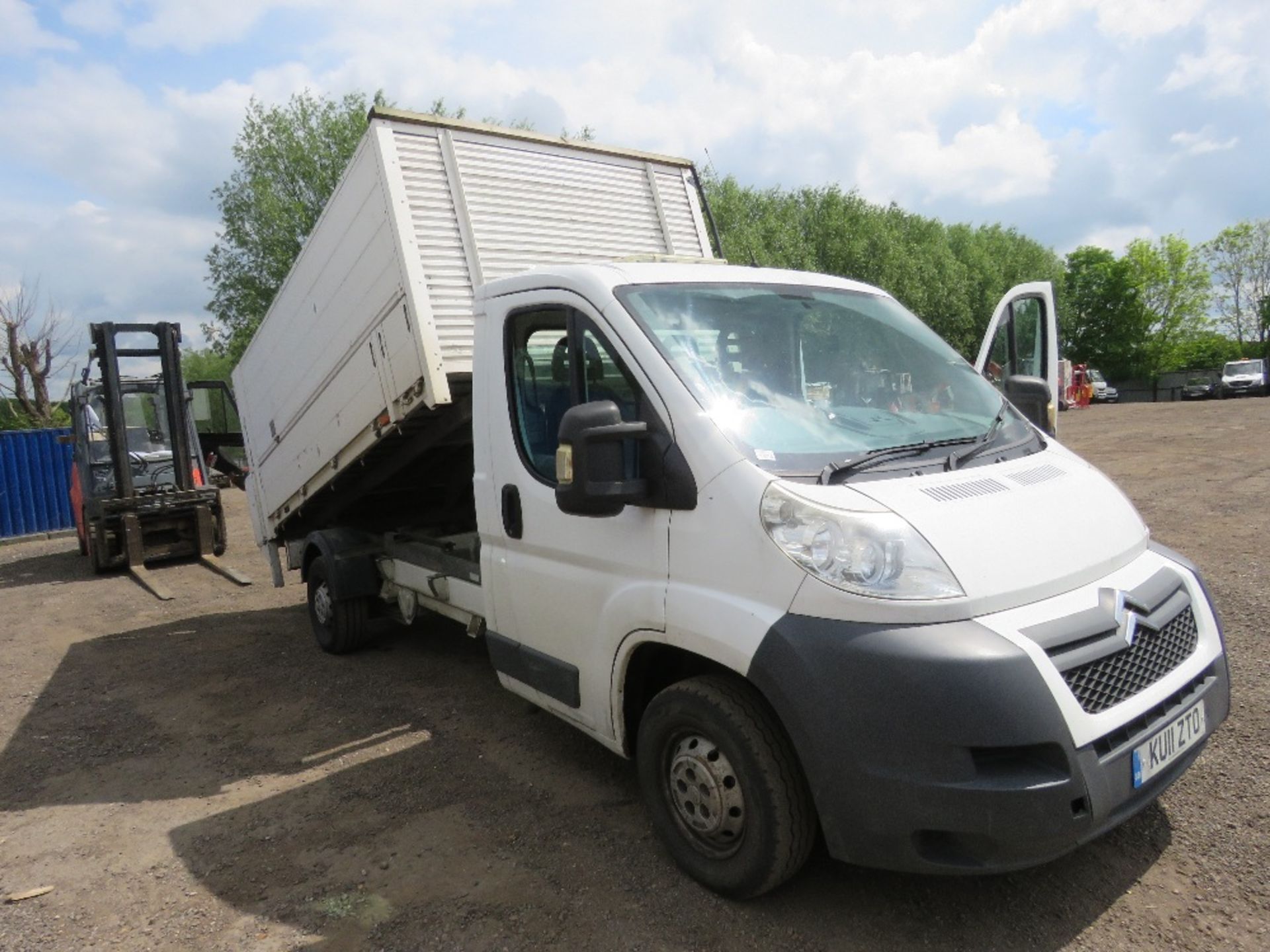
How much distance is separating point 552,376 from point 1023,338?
298cm

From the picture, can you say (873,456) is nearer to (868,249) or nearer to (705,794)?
(705,794)

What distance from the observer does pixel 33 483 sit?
50.7ft

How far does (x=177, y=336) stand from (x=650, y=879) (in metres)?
10.8

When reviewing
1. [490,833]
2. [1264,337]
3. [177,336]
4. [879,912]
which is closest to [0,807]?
[490,833]

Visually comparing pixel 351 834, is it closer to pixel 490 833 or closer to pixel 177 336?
pixel 490 833

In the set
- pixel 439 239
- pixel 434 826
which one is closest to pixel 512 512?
pixel 434 826

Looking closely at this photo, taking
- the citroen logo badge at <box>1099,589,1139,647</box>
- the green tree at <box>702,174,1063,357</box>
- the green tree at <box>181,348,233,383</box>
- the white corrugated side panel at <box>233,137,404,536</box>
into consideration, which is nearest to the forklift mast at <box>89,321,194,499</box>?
the white corrugated side panel at <box>233,137,404,536</box>

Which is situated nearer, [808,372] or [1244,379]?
[808,372]

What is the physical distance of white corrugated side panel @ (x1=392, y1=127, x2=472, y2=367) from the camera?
4613mm

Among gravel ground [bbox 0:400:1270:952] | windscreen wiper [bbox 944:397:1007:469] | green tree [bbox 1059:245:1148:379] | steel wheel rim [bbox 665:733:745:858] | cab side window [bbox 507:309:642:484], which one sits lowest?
gravel ground [bbox 0:400:1270:952]

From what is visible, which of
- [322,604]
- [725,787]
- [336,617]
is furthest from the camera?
[322,604]

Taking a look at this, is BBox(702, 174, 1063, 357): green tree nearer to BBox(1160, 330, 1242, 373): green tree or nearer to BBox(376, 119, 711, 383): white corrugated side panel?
BBox(1160, 330, 1242, 373): green tree

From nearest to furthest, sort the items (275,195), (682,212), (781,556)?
(781,556)
(682,212)
(275,195)

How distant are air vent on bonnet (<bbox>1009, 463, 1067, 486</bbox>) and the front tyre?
1.15 metres
